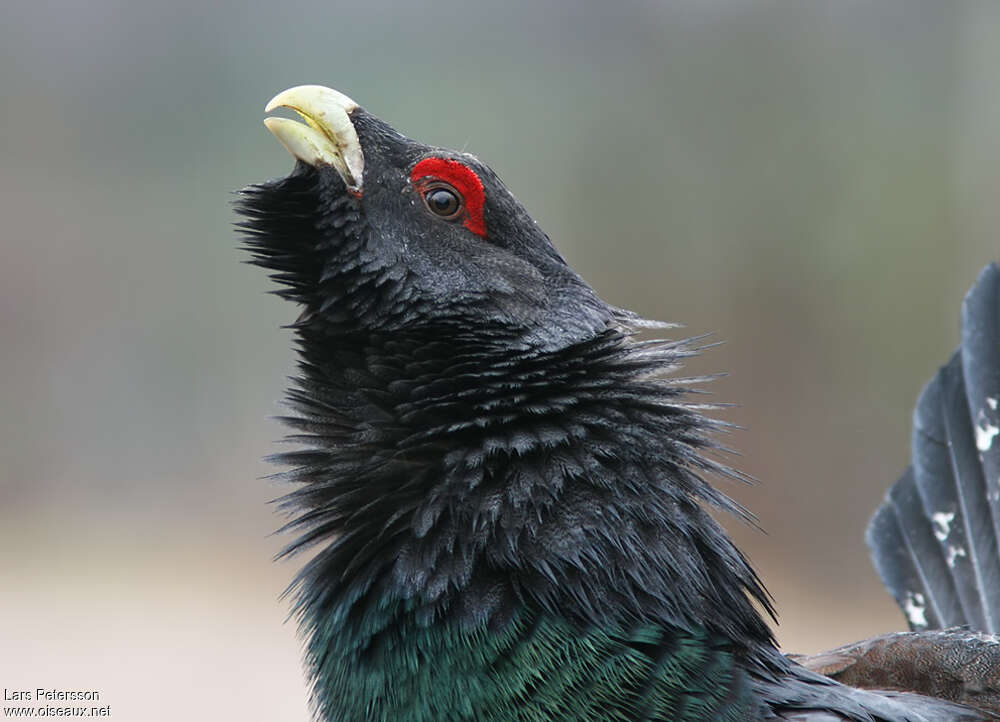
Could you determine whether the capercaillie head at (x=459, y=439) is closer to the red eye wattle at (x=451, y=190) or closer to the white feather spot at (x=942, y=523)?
the red eye wattle at (x=451, y=190)

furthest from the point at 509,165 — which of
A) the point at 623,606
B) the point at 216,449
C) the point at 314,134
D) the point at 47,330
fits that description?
the point at 623,606

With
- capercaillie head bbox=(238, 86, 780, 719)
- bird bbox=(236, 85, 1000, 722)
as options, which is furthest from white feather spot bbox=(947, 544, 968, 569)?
capercaillie head bbox=(238, 86, 780, 719)

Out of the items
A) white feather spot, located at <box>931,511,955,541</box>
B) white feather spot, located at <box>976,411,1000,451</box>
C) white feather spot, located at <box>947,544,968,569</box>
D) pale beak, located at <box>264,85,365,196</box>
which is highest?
pale beak, located at <box>264,85,365,196</box>

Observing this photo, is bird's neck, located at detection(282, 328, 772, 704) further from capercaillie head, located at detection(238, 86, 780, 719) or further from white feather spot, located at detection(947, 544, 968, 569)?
white feather spot, located at detection(947, 544, 968, 569)

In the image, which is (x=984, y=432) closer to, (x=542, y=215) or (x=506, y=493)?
(x=506, y=493)

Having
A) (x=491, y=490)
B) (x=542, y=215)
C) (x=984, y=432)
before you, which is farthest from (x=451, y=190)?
(x=542, y=215)
